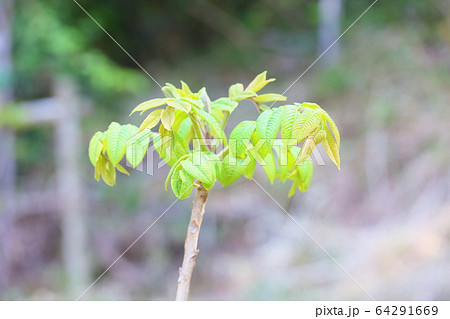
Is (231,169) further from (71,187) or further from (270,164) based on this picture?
(71,187)

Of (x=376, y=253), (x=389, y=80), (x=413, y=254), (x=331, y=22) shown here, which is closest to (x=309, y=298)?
(x=376, y=253)

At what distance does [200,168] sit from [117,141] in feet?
0.29

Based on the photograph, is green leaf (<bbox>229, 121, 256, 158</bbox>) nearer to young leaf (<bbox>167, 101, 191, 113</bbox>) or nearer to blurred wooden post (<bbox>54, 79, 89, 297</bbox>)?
young leaf (<bbox>167, 101, 191, 113</bbox>)

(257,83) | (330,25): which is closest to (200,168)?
(257,83)

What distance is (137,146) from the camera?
38 centimetres

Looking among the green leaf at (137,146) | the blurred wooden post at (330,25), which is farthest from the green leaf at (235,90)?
the blurred wooden post at (330,25)

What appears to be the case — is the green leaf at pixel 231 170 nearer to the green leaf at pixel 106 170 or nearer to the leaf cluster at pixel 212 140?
the leaf cluster at pixel 212 140

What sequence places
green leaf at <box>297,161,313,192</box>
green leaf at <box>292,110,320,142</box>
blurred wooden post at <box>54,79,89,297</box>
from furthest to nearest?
1. blurred wooden post at <box>54,79,89,297</box>
2. green leaf at <box>297,161,313,192</box>
3. green leaf at <box>292,110,320,142</box>

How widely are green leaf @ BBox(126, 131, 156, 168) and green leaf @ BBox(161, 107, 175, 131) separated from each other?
3 cm

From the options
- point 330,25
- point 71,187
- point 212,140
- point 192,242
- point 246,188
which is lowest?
point 192,242

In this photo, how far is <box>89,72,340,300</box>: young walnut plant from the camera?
349 millimetres

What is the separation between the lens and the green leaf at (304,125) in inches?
13.3

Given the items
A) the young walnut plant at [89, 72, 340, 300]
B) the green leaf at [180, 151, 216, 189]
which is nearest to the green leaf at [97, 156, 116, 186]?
the young walnut plant at [89, 72, 340, 300]

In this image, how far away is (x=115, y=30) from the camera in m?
2.58
